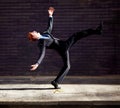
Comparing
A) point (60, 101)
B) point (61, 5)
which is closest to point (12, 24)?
point (61, 5)

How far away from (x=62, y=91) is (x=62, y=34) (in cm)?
323

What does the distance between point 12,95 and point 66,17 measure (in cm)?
418

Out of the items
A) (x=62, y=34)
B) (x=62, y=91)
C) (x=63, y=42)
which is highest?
(x=63, y=42)

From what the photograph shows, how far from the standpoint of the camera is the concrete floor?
8039mm

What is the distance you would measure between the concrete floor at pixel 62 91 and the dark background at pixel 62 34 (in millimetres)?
455

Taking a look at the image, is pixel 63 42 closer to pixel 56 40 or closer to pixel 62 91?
pixel 56 40

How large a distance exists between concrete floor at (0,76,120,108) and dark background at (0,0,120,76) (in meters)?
0.45

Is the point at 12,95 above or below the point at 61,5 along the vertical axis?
below

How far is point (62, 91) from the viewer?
9289 millimetres

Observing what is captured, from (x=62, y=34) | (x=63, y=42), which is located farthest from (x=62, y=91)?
(x=62, y=34)

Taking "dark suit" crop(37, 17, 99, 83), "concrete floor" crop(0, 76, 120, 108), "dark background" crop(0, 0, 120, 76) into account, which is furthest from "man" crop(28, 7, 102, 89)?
"dark background" crop(0, 0, 120, 76)

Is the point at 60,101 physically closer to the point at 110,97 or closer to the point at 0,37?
the point at 110,97

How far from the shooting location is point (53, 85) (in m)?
9.82

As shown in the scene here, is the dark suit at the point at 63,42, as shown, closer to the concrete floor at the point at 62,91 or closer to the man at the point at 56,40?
the man at the point at 56,40
